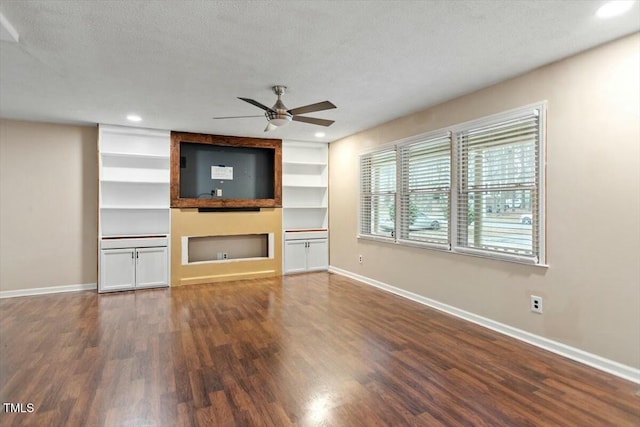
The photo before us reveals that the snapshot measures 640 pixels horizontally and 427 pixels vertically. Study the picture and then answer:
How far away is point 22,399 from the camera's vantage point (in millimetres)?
2234

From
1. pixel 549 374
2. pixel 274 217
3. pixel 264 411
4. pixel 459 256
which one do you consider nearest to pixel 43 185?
pixel 274 217

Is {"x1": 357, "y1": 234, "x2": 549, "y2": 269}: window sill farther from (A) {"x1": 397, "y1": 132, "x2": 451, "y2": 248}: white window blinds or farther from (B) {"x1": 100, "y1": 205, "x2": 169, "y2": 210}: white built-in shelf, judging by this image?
(B) {"x1": 100, "y1": 205, "x2": 169, "y2": 210}: white built-in shelf

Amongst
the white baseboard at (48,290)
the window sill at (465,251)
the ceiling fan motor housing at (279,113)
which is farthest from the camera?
the white baseboard at (48,290)

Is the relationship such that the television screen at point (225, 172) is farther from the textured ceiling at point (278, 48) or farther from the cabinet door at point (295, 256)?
the textured ceiling at point (278, 48)

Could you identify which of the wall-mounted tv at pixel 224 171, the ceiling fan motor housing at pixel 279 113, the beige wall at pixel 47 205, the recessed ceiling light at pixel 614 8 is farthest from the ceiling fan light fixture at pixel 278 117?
the beige wall at pixel 47 205

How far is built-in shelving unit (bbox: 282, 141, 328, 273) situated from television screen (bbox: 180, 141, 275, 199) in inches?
15.2

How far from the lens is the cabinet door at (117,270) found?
5059 mm

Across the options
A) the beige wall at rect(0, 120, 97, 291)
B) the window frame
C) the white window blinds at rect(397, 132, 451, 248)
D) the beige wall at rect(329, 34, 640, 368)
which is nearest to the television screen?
the beige wall at rect(0, 120, 97, 291)

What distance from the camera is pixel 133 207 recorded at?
5.28 metres

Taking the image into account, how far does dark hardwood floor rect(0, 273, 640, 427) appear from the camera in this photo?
6.80ft

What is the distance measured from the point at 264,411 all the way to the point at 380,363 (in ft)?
3.43

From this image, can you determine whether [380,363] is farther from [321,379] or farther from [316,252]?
[316,252]

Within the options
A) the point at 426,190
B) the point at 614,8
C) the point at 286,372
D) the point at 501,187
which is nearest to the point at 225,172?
the point at 426,190

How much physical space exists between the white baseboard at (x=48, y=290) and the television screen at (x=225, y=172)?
77.4 inches
